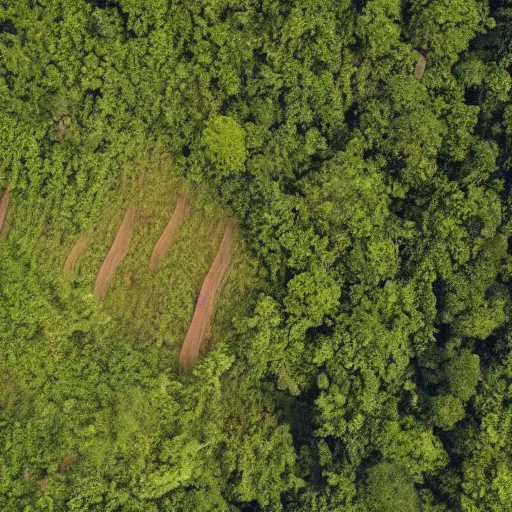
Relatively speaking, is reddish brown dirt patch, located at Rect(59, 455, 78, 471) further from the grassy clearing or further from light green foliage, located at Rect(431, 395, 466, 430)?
light green foliage, located at Rect(431, 395, 466, 430)

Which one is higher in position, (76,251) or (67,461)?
(76,251)

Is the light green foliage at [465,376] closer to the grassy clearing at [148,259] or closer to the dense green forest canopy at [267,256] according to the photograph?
the dense green forest canopy at [267,256]

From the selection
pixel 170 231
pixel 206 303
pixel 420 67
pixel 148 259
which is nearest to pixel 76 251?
pixel 148 259

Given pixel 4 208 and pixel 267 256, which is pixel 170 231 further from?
pixel 4 208

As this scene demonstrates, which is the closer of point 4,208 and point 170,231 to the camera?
point 170,231

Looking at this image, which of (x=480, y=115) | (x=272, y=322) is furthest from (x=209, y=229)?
(x=480, y=115)

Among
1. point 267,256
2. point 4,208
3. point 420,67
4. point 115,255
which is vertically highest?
point 420,67
